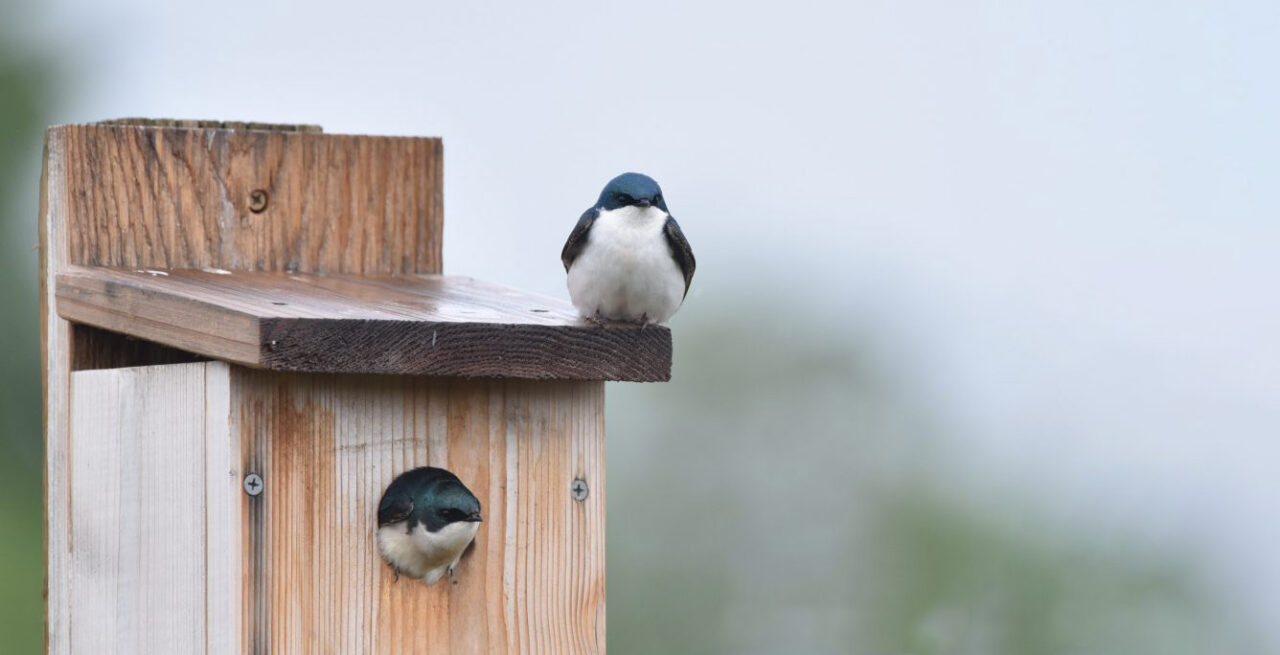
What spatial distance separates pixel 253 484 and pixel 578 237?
0.68 metres

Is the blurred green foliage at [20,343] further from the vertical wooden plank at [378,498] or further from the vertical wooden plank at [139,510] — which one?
the vertical wooden plank at [378,498]

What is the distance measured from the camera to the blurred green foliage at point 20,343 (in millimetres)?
3691

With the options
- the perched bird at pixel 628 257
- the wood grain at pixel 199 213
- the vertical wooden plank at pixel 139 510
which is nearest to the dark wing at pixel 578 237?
the perched bird at pixel 628 257

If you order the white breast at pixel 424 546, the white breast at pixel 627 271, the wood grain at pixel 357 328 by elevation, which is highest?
the white breast at pixel 627 271

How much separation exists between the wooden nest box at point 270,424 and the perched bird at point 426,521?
0.8 inches

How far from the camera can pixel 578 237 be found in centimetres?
260

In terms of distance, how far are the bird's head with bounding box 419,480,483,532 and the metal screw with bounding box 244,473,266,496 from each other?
188 millimetres

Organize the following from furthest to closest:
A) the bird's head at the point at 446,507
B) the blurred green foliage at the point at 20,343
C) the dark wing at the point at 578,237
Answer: the blurred green foliage at the point at 20,343
the dark wing at the point at 578,237
the bird's head at the point at 446,507

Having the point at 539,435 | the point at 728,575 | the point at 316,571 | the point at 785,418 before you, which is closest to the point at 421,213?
the point at 539,435

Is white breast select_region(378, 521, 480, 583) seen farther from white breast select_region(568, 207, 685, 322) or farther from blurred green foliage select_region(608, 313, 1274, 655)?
blurred green foliage select_region(608, 313, 1274, 655)

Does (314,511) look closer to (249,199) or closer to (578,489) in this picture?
(578,489)

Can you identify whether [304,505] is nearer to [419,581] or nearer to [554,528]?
[419,581]

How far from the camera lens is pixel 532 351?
2186 mm

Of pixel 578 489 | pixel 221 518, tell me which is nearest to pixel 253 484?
pixel 221 518
